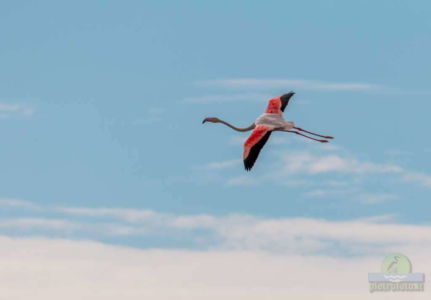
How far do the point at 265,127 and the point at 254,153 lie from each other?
2.31 metres

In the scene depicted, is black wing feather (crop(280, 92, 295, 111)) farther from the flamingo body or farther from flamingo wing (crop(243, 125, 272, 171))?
flamingo wing (crop(243, 125, 272, 171))

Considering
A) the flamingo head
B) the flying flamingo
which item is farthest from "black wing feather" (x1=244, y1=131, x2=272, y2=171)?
the flamingo head

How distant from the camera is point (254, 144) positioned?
6216cm

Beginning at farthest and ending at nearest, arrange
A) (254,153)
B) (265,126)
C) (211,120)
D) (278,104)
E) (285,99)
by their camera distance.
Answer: (211,120) < (285,99) < (278,104) < (265,126) < (254,153)

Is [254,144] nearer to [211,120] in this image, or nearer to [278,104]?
[278,104]

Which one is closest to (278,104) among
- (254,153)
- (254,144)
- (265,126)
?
(265,126)

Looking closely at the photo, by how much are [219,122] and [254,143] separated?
5144 millimetres

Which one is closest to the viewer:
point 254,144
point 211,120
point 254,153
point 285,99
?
point 254,153

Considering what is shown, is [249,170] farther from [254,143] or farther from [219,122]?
[219,122]

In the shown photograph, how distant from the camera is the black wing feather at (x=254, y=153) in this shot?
61344 mm

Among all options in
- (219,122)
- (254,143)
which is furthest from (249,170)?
(219,122)

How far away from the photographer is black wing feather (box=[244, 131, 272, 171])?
2415 inches

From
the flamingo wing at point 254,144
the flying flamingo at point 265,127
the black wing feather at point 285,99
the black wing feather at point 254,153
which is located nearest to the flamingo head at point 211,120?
the flying flamingo at point 265,127

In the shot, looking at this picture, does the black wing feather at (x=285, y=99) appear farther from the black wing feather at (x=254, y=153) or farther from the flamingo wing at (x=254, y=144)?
the black wing feather at (x=254, y=153)
